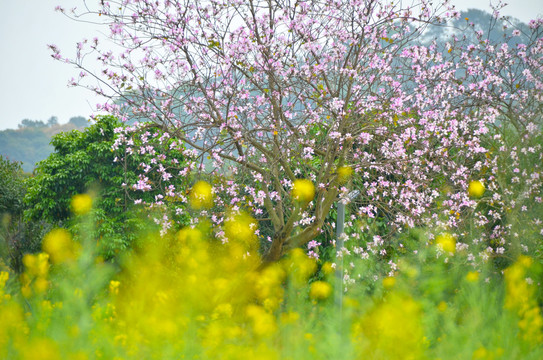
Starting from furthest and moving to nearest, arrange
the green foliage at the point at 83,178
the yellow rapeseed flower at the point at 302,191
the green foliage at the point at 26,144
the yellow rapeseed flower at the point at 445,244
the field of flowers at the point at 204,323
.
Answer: the green foliage at the point at 26,144, the green foliage at the point at 83,178, the yellow rapeseed flower at the point at 445,244, the yellow rapeseed flower at the point at 302,191, the field of flowers at the point at 204,323

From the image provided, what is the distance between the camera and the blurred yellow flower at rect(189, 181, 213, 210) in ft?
18.7

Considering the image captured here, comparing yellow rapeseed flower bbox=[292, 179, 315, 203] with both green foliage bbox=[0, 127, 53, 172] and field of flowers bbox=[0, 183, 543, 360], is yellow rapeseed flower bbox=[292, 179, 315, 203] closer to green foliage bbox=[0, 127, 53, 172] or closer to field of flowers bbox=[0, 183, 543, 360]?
field of flowers bbox=[0, 183, 543, 360]

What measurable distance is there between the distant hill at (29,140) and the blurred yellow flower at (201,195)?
74.2m

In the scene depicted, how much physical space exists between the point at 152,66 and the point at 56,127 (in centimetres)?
8493

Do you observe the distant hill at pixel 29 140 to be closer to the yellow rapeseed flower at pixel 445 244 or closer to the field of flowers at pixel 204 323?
the yellow rapeseed flower at pixel 445 244

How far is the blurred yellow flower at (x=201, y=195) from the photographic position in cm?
569

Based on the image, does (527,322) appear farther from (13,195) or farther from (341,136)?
(13,195)

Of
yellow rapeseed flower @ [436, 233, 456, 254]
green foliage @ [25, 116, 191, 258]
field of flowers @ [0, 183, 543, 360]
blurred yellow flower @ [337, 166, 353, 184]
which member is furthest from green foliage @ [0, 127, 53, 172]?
field of flowers @ [0, 183, 543, 360]

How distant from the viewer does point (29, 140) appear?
79.3 m

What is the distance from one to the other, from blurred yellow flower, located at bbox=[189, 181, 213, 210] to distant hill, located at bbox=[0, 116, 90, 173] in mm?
74229

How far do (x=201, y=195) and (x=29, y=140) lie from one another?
84.2 m

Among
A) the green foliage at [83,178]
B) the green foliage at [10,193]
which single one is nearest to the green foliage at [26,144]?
the green foliage at [10,193]

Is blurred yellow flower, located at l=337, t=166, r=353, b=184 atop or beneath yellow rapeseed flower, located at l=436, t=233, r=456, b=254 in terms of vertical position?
atop

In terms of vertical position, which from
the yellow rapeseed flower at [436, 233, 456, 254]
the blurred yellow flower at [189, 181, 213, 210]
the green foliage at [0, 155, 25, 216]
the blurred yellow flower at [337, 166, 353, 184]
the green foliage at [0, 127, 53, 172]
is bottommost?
the yellow rapeseed flower at [436, 233, 456, 254]
